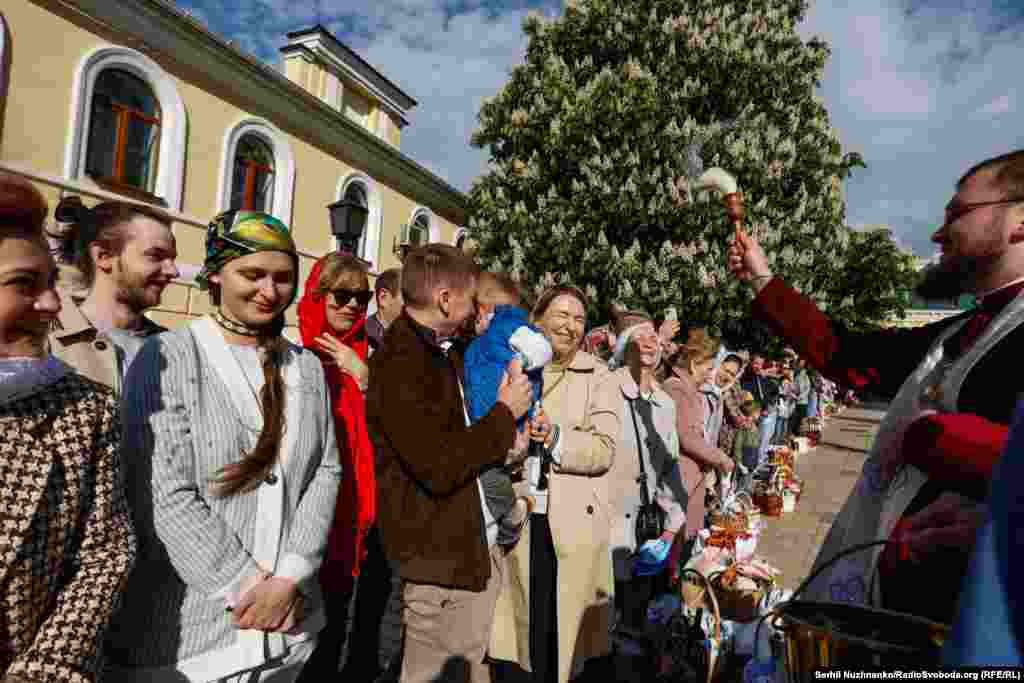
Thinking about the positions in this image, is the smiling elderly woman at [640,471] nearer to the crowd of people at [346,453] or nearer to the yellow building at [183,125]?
the crowd of people at [346,453]

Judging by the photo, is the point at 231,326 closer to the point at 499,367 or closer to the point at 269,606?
the point at 269,606

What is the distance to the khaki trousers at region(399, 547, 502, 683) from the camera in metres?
2.16

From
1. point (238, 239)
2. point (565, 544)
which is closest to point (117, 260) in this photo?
point (238, 239)

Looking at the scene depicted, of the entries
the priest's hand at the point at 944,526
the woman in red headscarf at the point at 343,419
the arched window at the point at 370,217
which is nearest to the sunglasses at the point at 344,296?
the woman in red headscarf at the point at 343,419

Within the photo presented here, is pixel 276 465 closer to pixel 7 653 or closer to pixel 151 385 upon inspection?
pixel 151 385

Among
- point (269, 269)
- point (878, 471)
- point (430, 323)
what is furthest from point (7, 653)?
point (878, 471)

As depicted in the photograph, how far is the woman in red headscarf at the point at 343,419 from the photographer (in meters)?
2.49

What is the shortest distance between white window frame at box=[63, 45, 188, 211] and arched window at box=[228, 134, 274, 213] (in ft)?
4.03

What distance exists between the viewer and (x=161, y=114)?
9898 millimetres

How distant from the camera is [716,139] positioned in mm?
12461

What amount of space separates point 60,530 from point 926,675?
1554 mm

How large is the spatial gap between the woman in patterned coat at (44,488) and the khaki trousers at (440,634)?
110 centimetres

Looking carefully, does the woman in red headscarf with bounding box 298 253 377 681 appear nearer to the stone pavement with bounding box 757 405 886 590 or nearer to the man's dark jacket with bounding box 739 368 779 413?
the stone pavement with bounding box 757 405 886 590

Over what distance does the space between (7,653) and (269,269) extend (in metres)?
1.15
